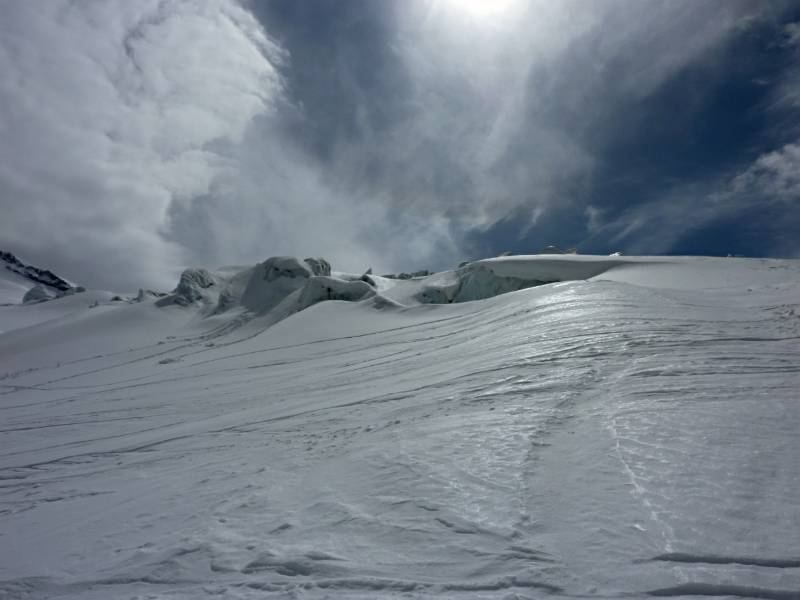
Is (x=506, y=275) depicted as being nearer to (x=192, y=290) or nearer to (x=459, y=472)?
(x=459, y=472)

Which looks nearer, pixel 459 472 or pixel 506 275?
pixel 459 472

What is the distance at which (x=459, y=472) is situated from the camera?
4.66 metres

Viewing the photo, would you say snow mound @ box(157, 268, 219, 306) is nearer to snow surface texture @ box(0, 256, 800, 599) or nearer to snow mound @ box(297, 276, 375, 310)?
snow mound @ box(297, 276, 375, 310)

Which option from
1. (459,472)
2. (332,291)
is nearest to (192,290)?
(332,291)

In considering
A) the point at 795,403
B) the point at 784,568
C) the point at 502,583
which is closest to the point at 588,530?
the point at 502,583

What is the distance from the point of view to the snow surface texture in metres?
3.24

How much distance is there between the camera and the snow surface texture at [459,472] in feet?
10.6

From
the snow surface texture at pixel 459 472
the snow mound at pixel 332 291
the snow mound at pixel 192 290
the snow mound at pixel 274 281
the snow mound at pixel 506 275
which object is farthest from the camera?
the snow mound at pixel 192 290

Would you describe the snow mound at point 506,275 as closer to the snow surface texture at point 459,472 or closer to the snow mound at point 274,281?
the snow mound at point 274,281

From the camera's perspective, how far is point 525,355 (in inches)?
368

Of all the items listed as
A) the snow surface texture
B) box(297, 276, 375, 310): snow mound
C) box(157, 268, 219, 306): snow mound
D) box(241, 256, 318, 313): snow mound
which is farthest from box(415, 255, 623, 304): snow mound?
box(157, 268, 219, 306): snow mound

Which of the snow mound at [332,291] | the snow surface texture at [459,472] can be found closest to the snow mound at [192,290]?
the snow mound at [332,291]

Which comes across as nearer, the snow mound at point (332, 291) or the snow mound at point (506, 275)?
the snow mound at point (506, 275)

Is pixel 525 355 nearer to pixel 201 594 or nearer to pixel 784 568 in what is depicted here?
pixel 784 568
